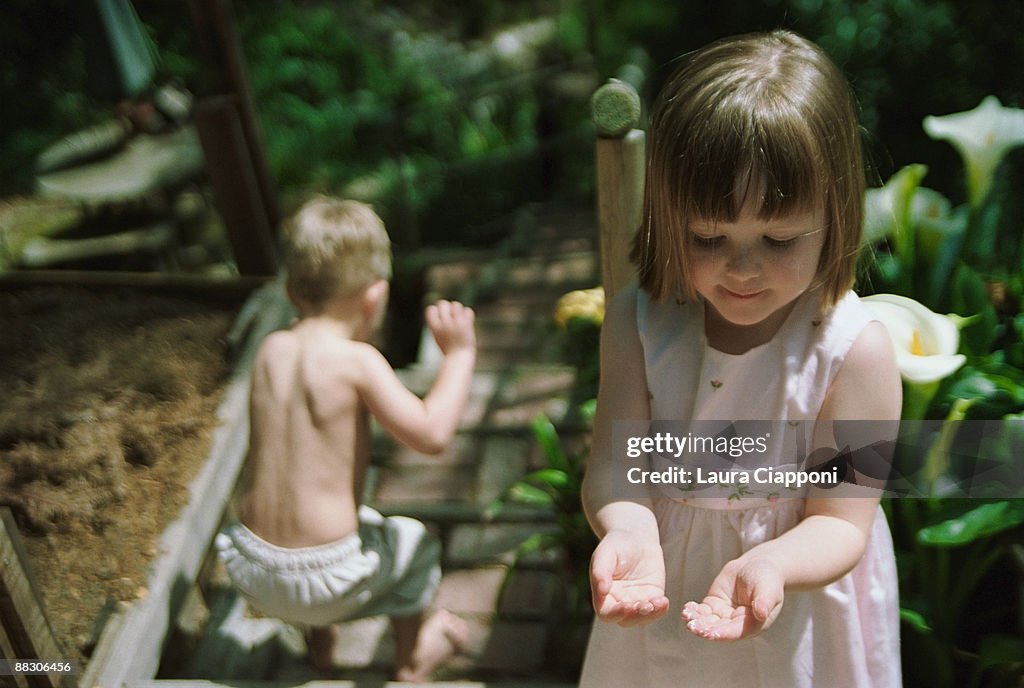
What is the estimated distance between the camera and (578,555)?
1711 millimetres

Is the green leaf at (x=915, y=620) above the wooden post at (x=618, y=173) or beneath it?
beneath

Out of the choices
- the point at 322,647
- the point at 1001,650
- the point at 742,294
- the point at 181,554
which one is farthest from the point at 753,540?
the point at 181,554

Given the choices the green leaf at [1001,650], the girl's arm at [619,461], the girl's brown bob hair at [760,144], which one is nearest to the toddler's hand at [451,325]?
the girl's arm at [619,461]

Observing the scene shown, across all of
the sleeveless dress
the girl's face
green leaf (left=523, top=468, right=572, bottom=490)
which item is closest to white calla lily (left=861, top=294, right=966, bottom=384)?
the sleeveless dress

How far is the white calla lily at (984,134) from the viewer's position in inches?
57.8

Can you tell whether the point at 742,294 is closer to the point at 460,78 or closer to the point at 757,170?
the point at 757,170

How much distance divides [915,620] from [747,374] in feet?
1.84

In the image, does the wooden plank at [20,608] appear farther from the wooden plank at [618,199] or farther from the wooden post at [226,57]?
the wooden post at [226,57]

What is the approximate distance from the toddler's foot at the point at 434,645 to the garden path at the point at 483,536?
45mm

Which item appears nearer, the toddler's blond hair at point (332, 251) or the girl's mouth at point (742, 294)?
the girl's mouth at point (742, 294)

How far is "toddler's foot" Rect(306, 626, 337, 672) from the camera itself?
171 centimetres

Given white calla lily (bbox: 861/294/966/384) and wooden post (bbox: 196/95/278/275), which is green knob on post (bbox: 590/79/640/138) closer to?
white calla lily (bbox: 861/294/966/384)

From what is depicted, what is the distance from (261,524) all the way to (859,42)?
78.3 inches

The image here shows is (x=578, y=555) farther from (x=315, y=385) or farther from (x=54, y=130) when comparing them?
(x=54, y=130)
